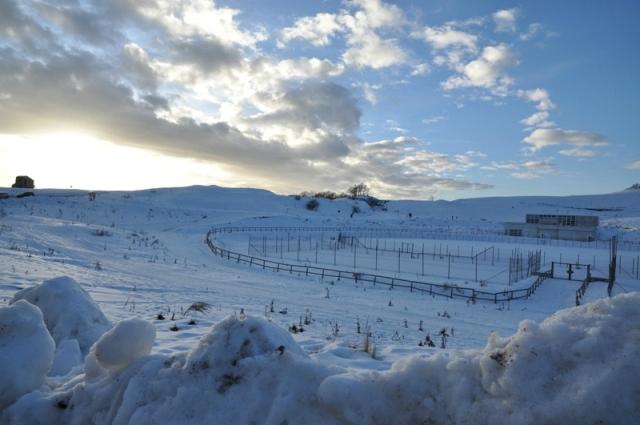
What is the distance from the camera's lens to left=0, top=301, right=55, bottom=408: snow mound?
14.4ft

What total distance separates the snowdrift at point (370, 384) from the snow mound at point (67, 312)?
7.80 feet

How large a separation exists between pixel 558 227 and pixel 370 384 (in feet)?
289

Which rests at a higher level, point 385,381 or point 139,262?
point 385,381

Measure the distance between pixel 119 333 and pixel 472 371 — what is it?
3.20 meters

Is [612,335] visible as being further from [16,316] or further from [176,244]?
[176,244]

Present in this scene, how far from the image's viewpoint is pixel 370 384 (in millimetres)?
3400

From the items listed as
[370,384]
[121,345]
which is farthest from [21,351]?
[370,384]

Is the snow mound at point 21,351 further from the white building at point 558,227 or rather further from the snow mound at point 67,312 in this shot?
the white building at point 558,227

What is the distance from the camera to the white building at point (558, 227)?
78.1 m

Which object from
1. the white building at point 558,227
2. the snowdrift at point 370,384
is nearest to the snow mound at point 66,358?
the snowdrift at point 370,384

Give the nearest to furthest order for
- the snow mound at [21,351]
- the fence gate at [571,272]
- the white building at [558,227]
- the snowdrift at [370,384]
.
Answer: the snowdrift at [370,384] → the snow mound at [21,351] → the fence gate at [571,272] → the white building at [558,227]

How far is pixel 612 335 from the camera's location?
2785mm

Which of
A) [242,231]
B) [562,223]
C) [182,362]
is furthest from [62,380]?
[562,223]

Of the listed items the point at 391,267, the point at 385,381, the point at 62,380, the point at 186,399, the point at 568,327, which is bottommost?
the point at 391,267
